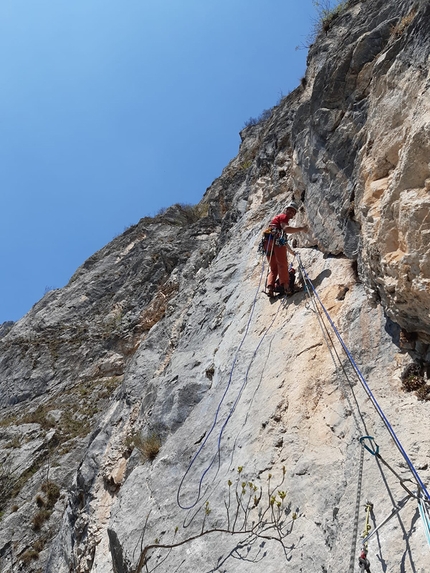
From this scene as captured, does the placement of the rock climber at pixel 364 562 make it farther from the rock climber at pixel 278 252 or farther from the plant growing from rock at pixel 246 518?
the rock climber at pixel 278 252

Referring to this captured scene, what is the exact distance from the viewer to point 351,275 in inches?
239

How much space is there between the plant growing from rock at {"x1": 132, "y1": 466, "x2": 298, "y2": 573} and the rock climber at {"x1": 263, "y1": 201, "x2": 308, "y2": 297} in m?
3.37

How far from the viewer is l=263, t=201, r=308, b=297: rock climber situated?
7.18 meters

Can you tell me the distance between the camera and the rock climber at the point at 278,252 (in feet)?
23.6

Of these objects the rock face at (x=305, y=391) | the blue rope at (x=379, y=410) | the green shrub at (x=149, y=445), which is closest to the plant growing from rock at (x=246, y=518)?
the rock face at (x=305, y=391)

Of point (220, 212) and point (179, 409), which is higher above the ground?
point (220, 212)

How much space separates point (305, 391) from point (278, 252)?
2.97 m

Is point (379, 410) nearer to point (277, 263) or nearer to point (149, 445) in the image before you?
point (277, 263)

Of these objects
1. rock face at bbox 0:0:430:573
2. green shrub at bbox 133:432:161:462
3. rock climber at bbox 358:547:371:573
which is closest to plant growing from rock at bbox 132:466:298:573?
rock face at bbox 0:0:430:573

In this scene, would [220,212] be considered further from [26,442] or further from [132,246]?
[26,442]

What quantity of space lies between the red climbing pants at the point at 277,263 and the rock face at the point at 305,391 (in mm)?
327

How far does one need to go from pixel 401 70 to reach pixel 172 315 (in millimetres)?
7873

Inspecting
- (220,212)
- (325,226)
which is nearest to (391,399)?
(325,226)

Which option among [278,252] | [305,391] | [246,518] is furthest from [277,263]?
[246,518]
